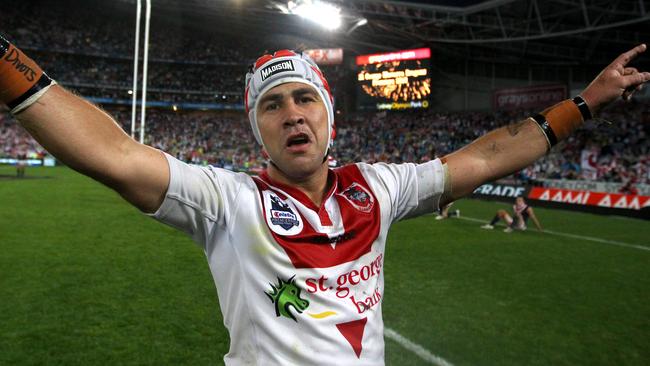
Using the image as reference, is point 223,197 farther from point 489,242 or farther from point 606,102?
point 489,242

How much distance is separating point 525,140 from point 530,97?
33.1 m

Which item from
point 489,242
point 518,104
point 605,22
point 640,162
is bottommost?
point 489,242

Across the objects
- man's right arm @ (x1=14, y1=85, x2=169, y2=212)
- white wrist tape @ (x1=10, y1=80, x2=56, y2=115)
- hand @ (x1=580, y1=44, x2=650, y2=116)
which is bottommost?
man's right arm @ (x1=14, y1=85, x2=169, y2=212)

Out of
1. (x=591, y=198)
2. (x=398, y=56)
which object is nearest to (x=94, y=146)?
(x=591, y=198)

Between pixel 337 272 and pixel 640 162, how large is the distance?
27588mm

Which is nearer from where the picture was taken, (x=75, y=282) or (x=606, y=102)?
(x=606, y=102)

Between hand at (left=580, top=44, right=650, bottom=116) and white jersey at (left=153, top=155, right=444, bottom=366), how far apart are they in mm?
1379

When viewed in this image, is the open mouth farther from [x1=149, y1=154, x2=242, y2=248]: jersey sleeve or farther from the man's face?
[x1=149, y1=154, x2=242, y2=248]: jersey sleeve

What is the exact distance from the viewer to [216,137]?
5247cm

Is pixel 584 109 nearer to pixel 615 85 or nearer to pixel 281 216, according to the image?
pixel 615 85

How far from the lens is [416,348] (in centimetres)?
518

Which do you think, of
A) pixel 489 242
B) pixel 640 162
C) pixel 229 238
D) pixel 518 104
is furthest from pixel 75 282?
pixel 518 104

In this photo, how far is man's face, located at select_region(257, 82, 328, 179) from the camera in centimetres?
199

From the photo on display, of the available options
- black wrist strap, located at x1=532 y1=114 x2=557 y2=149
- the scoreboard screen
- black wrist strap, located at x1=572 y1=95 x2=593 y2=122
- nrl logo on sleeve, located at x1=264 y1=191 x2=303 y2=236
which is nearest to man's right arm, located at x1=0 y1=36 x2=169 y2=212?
nrl logo on sleeve, located at x1=264 y1=191 x2=303 y2=236
